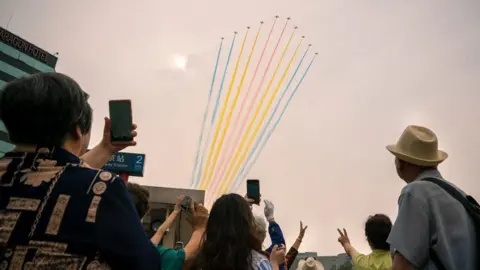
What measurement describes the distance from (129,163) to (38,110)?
1997cm

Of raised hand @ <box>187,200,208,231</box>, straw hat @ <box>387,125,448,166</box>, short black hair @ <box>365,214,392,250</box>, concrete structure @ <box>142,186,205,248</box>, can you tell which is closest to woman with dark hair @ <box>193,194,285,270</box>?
raised hand @ <box>187,200,208,231</box>

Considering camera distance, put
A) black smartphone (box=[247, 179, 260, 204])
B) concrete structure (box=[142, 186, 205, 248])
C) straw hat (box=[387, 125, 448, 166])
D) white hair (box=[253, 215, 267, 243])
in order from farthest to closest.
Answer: concrete structure (box=[142, 186, 205, 248]), black smartphone (box=[247, 179, 260, 204]), white hair (box=[253, 215, 267, 243]), straw hat (box=[387, 125, 448, 166])

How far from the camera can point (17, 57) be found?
5453 centimetres

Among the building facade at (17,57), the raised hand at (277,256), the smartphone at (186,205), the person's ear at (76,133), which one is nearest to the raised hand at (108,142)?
the person's ear at (76,133)

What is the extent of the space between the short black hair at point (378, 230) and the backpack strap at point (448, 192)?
4.69ft

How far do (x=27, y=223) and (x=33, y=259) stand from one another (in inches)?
6.5

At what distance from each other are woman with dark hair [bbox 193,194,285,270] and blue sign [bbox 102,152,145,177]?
1804 cm

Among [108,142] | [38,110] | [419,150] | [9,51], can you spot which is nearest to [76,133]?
[38,110]

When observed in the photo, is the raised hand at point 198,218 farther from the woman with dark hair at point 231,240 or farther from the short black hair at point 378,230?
the short black hair at point 378,230

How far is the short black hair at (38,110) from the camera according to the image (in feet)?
6.20

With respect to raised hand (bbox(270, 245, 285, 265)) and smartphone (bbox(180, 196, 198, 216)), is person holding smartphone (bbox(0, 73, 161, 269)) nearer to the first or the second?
smartphone (bbox(180, 196, 198, 216))

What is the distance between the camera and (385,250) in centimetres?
427

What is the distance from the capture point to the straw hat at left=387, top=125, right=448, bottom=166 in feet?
10.5

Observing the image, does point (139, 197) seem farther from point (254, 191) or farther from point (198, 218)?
point (254, 191)
